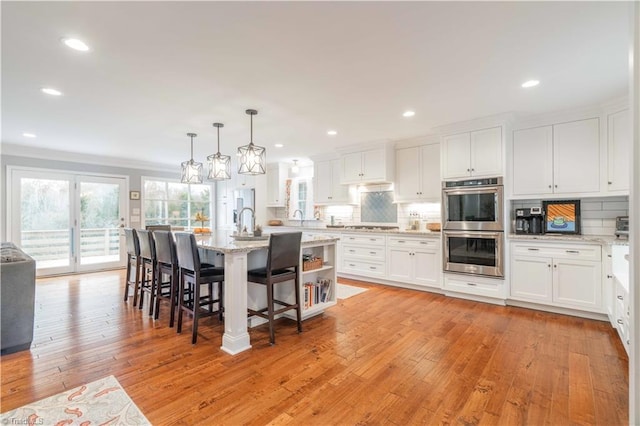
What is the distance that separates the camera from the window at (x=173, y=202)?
7.16 metres

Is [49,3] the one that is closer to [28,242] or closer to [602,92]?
[602,92]

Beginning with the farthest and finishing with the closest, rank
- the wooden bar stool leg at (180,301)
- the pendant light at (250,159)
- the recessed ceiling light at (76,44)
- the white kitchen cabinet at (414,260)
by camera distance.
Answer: the white kitchen cabinet at (414,260) < the pendant light at (250,159) < the wooden bar stool leg at (180,301) < the recessed ceiling light at (76,44)

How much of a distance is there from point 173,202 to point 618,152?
824 centimetres

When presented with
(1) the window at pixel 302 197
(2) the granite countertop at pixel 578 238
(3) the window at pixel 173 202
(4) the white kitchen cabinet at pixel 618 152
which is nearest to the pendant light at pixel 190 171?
(3) the window at pixel 173 202

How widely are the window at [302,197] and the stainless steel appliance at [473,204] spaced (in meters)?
3.20

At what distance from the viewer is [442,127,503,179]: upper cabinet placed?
3.93m

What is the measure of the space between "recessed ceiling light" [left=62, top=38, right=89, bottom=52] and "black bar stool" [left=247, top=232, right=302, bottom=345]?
2.04 meters

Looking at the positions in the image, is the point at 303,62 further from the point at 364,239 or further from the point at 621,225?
the point at 621,225

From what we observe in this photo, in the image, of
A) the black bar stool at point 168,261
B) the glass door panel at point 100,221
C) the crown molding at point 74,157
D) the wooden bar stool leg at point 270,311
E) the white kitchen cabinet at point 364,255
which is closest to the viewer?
the wooden bar stool leg at point 270,311

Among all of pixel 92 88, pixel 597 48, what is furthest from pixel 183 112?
pixel 597 48

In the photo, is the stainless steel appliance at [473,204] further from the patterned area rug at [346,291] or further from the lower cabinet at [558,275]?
the patterned area rug at [346,291]

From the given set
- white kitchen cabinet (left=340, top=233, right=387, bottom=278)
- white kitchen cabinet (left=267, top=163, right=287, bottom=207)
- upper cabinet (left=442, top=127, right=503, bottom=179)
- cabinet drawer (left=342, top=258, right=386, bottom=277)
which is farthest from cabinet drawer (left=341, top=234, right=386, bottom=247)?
white kitchen cabinet (left=267, top=163, right=287, bottom=207)

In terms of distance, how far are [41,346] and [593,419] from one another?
4246 millimetres

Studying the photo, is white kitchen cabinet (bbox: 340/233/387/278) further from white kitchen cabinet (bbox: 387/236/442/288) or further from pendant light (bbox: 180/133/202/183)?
pendant light (bbox: 180/133/202/183)
